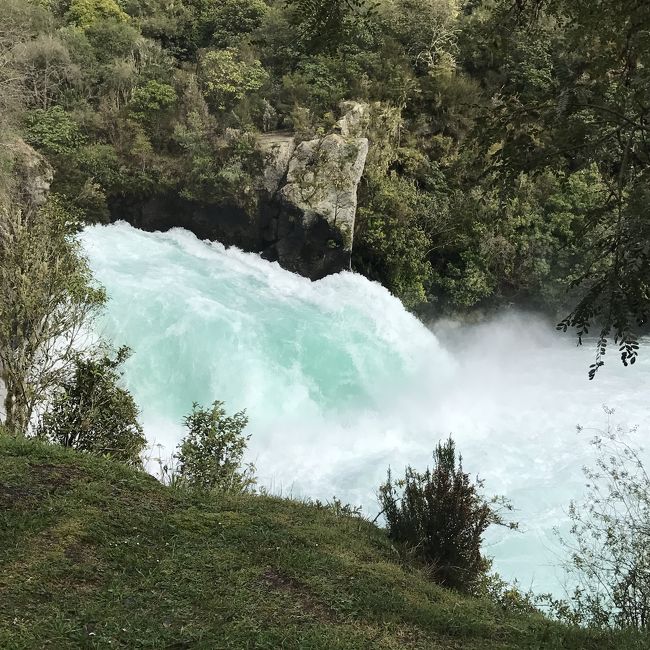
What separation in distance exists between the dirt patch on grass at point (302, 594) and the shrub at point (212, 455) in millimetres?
2429

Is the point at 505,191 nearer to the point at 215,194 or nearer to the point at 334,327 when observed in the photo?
the point at 334,327

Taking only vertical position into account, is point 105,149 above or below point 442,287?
above

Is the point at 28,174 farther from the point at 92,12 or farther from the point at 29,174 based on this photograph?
the point at 92,12

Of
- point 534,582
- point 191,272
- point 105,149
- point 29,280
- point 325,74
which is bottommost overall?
point 534,582

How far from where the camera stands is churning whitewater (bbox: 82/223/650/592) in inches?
417

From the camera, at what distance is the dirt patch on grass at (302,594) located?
4.00m

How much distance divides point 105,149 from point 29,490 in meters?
15.5

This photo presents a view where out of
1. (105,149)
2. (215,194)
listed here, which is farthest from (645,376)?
(105,149)

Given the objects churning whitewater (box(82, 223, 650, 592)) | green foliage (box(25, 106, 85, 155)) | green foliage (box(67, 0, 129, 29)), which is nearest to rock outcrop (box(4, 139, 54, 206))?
churning whitewater (box(82, 223, 650, 592))

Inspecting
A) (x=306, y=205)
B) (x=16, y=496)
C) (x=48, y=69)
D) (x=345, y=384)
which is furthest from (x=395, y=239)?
(x=16, y=496)

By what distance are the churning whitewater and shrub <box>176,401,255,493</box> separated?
7.96 ft

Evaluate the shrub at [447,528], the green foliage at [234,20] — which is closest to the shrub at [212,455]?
the shrub at [447,528]

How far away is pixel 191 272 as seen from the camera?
15.9 metres

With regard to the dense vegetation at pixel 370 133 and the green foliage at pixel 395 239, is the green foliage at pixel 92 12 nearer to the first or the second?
the dense vegetation at pixel 370 133
